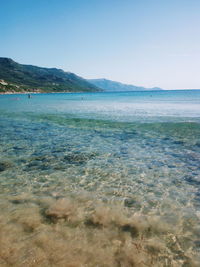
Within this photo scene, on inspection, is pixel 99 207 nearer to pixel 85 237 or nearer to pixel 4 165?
pixel 85 237

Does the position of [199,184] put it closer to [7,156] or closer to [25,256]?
[25,256]

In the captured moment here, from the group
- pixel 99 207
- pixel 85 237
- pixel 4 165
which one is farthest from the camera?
pixel 4 165

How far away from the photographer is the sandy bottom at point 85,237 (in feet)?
16.7

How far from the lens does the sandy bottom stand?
16.7 ft

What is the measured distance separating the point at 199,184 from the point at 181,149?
6536mm

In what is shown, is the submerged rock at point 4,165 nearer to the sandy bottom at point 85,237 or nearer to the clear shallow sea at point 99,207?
the clear shallow sea at point 99,207

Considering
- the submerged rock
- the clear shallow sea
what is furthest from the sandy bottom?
the submerged rock

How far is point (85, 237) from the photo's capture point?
590cm

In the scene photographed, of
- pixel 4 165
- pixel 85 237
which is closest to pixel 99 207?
pixel 85 237

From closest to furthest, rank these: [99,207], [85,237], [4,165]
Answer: [85,237]
[99,207]
[4,165]

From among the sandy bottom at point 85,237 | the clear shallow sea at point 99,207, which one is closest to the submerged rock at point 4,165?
the clear shallow sea at point 99,207

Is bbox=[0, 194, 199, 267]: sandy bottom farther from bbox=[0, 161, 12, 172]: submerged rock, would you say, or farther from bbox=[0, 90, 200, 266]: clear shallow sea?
bbox=[0, 161, 12, 172]: submerged rock

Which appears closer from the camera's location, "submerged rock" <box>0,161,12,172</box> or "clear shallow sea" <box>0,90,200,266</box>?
"clear shallow sea" <box>0,90,200,266</box>

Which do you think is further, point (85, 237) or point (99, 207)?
point (99, 207)
